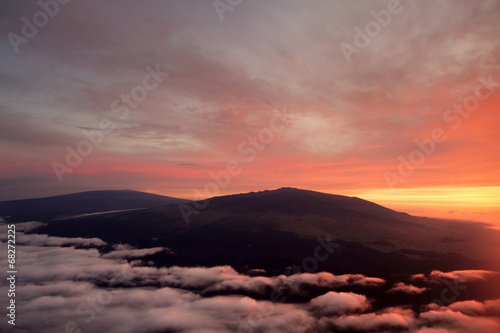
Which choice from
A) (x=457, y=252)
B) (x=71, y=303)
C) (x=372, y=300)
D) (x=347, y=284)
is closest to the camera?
(x=372, y=300)

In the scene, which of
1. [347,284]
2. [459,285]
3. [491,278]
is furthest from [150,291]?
[491,278]

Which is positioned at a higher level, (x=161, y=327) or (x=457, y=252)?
(x=457, y=252)

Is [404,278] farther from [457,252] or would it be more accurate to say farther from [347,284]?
[457,252]

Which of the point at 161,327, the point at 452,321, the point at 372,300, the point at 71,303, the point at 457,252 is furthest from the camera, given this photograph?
the point at 457,252

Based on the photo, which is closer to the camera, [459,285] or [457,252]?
[459,285]

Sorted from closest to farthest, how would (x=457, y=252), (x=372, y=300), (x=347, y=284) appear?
(x=372, y=300) < (x=347, y=284) < (x=457, y=252)

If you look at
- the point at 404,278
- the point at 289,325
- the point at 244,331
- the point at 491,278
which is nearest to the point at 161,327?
the point at 244,331

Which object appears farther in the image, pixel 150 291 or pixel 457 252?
pixel 457 252

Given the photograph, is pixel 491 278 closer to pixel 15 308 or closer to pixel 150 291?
pixel 150 291

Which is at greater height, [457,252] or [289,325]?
[457,252]
